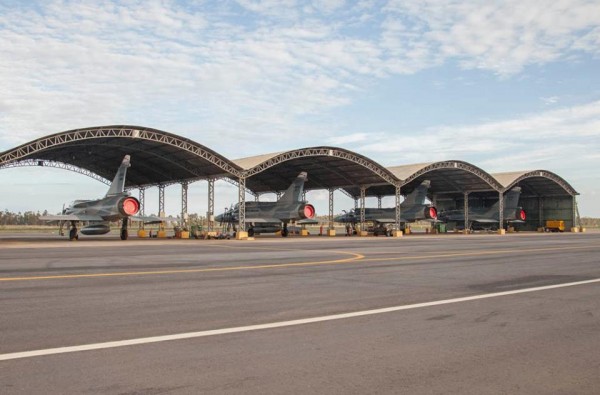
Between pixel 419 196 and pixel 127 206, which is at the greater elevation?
pixel 419 196

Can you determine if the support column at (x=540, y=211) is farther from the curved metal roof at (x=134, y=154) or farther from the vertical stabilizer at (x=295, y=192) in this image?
the curved metal roof at (x=134, y=154)

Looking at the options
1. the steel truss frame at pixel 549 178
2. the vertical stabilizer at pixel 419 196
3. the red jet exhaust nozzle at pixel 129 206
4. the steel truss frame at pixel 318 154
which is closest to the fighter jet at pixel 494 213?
the steel truss frame at pixel 549 178

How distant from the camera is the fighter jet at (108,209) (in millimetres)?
41500

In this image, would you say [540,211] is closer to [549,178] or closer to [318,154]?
[549,178]

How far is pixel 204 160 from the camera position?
156ft

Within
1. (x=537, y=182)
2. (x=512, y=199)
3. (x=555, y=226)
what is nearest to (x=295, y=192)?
(x=512, y=199)

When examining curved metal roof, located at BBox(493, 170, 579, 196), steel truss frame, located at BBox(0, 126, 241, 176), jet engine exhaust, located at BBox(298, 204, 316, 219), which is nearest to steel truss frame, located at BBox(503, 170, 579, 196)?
curved metal roof, located at BBox(493, 170, 579, 196)

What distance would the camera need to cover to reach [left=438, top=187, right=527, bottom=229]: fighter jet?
75875 millimetres

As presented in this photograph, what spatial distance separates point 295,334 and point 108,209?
37.3m

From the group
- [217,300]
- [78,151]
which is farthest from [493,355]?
[78,151]

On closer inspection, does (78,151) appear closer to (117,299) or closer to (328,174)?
(328,174)

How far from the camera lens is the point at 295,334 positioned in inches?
318

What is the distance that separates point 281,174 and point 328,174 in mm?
6166

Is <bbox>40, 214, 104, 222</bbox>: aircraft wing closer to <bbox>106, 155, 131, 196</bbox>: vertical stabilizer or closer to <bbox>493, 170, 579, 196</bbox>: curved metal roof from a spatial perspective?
<bbox>106, 155, 131, 196</bbox>: vertical stabilizer
